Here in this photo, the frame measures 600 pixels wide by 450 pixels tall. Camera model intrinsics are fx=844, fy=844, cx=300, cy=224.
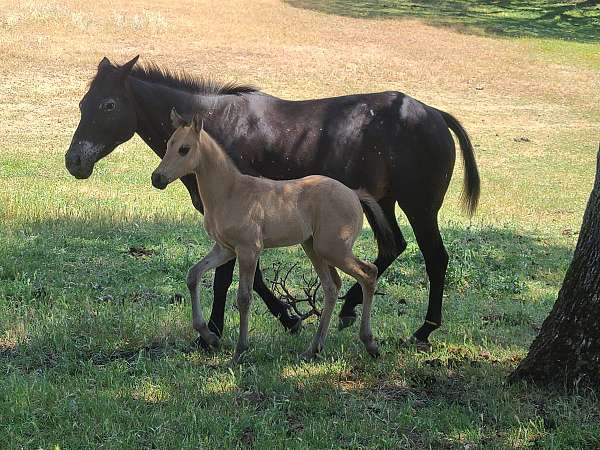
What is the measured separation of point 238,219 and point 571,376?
94.4 inches

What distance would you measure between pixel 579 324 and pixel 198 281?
2.61 metres

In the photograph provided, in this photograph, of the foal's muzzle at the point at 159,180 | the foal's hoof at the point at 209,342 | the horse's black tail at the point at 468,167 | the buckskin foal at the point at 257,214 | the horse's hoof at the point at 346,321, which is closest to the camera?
the foal's muzzle at the point at 159,180

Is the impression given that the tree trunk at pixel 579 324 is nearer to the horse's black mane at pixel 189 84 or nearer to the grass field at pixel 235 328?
the grass field at pixel 235 328

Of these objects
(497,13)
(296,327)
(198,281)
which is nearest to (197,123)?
(198,281)

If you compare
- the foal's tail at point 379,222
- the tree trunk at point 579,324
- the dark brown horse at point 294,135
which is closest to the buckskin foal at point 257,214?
the foal's tail at point 379,222

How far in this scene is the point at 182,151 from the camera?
5711mm

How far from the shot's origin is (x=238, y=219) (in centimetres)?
580

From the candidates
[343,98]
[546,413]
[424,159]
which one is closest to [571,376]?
[546,413]

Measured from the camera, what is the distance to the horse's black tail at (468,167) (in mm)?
7406

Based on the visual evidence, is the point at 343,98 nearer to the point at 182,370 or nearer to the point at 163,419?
the point at 182,370

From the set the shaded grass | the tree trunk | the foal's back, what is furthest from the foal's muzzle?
the tree trunk

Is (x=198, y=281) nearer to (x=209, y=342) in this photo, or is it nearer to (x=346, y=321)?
(x=209, y=342)

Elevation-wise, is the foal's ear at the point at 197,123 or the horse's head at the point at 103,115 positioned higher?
the foal's ear at the point at 197,123

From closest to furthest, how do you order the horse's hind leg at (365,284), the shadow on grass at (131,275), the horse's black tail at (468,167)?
the horse's hind leg at (365,284) → the shadow on grass at (131,275) → the horse's black tail at (468,167)
